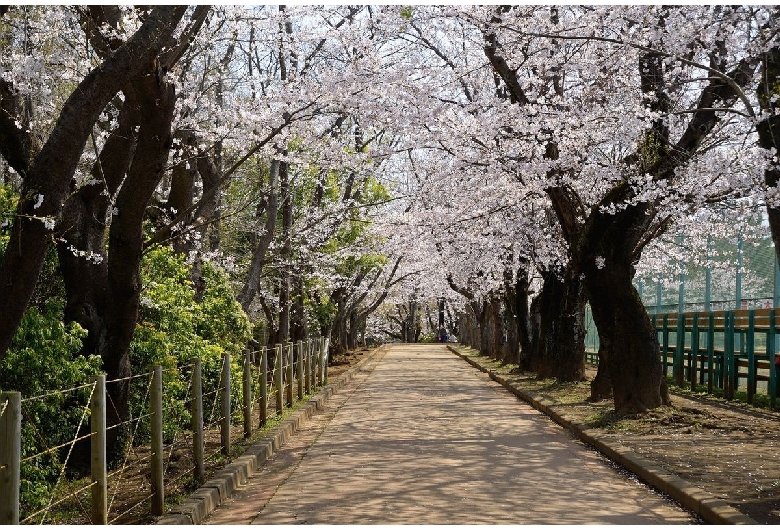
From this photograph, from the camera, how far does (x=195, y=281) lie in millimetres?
17047

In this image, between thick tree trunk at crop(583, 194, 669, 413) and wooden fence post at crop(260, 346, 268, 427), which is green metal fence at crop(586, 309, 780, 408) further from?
wooden fence post at crop(260, 346, 268, 427)

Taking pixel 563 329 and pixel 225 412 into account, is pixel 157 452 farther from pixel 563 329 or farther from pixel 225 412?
pixel 563 329

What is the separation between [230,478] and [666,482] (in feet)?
13.5

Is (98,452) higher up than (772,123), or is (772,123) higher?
(772,123)

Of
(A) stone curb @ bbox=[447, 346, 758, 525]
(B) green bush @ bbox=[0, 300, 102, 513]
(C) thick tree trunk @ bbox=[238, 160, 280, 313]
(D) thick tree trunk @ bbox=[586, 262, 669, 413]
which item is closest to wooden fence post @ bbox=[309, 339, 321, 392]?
(C) thick tree trunk @ bbox=[238, 160, 280, 313]

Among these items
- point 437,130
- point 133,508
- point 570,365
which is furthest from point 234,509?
point 570,365

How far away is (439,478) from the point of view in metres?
9.61

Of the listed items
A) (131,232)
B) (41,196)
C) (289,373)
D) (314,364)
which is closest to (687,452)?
(131,232)

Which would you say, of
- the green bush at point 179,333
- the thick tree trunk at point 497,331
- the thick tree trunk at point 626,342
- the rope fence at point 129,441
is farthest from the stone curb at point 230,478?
the thick tree trunk at point 497,331

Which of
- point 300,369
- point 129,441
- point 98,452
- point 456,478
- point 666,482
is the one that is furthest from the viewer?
point 300,369

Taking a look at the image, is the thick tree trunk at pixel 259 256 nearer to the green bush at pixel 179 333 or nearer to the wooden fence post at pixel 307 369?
the green bush at pixel 179 333

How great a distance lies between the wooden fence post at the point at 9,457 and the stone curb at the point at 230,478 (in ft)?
7.34

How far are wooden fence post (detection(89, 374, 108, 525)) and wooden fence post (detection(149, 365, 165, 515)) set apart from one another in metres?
0.96

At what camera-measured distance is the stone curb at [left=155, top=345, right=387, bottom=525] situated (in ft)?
24.8
